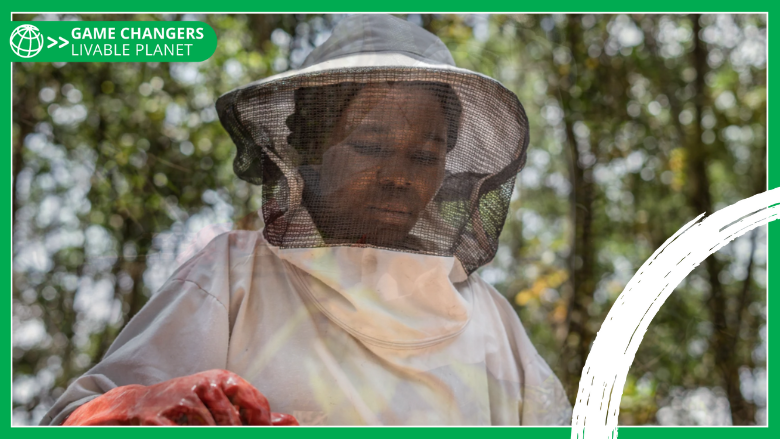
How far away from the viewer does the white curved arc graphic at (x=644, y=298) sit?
50.4 inches

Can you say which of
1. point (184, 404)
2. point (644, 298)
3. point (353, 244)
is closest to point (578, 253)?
point (644, 298)

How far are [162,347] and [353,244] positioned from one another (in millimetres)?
495

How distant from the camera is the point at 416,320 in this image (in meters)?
1.51

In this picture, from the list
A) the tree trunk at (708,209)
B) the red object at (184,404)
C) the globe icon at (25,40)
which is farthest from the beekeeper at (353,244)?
the tree trunk at (708,209)

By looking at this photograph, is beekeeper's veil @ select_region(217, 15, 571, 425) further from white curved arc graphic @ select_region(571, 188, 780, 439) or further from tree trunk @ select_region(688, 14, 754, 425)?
tree trunk @ select_region(688, 14, 754, 425)

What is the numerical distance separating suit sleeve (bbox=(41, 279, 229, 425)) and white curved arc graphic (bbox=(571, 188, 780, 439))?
827 mm

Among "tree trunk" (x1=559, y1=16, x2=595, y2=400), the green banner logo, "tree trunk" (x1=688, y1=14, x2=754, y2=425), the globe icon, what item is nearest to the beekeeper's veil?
the green banner logo

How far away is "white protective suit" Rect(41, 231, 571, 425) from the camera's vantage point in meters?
1.42

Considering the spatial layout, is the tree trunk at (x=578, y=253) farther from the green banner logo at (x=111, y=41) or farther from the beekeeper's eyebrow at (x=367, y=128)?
the green banner logo at (x=111, y=41)

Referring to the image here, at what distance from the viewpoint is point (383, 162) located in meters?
1.49

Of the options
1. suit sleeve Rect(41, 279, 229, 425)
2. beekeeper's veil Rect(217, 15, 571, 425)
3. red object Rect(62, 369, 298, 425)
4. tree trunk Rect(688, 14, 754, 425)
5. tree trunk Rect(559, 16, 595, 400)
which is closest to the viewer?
red object Rect(62, 369, 298, 425)

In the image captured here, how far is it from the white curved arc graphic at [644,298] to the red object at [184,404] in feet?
2.31

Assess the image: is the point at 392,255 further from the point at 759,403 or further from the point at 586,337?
the point at 759,403

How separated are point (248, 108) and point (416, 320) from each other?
2.16 feet
